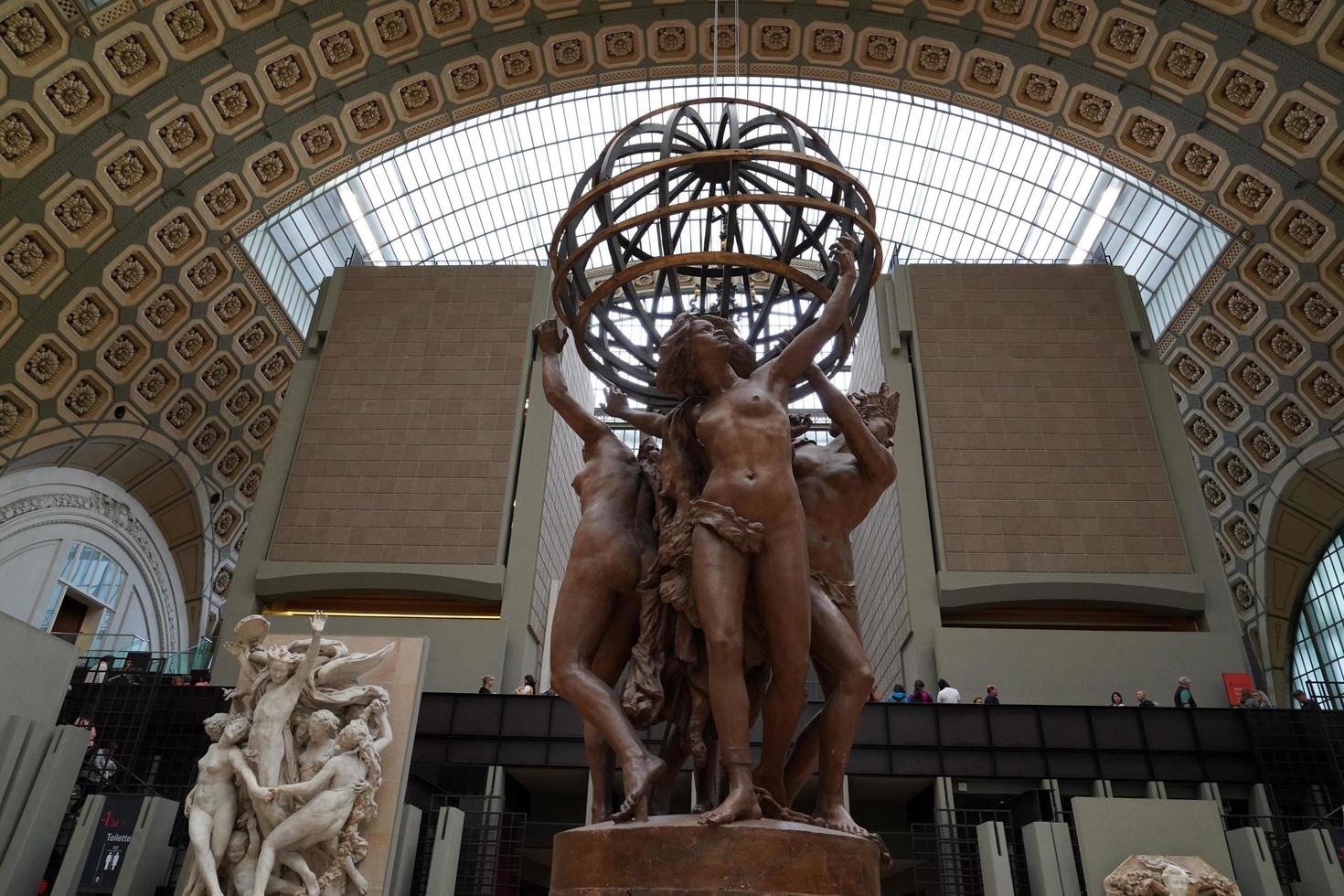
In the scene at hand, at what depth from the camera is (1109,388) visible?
2550 cm

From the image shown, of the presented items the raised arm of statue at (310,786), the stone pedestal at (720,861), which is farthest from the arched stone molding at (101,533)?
the stone pedestal at (720,861)

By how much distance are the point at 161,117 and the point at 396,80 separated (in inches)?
234

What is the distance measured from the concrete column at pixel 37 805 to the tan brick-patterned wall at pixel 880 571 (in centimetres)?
1762

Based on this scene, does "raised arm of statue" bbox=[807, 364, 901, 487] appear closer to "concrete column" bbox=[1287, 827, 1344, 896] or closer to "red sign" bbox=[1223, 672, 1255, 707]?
"concrete column" bbox=[1287, 827, 1344, 896]

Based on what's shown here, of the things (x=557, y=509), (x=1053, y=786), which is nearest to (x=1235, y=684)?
(x=1053, y=786)

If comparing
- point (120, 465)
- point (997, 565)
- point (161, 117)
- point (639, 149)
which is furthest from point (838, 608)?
point (120, 465)

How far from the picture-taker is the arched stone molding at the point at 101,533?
83.0 ft

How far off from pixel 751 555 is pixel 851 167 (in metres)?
31.3

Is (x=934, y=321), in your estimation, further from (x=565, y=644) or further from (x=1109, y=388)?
(x=565, y=644)

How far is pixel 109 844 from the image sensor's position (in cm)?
1187

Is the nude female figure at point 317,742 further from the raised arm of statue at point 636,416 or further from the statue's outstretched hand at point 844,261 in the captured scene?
the statue's outstretched hand at point 844,261

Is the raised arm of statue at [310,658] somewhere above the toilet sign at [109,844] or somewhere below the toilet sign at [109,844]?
above

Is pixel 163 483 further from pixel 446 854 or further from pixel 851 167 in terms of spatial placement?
pixel 851 167

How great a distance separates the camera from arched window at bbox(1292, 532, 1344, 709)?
103 ft
